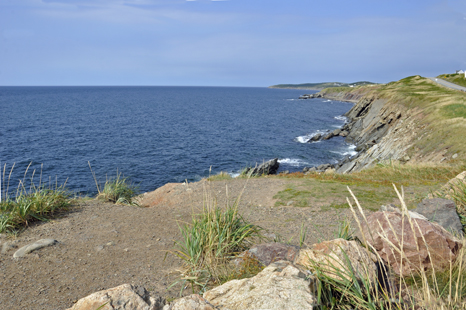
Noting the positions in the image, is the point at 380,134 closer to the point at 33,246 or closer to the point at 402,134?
the point at 402,134

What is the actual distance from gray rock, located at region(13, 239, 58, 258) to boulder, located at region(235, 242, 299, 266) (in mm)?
5037

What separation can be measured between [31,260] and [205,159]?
3308cm

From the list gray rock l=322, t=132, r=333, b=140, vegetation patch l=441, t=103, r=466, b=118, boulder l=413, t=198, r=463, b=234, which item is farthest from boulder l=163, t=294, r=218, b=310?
gray rock l=322, t=132, r=333, b=140

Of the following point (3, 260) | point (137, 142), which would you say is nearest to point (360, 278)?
point (3, 260)

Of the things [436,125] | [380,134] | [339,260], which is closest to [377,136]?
[380,134]

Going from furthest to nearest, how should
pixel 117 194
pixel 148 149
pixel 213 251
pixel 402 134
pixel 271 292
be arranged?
pixel 148 149 < pixel 402 134 < pixel 117 194 < pixel 213 251 < pixel 271 292

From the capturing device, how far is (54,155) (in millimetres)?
38906

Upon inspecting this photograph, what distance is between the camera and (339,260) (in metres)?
4.20

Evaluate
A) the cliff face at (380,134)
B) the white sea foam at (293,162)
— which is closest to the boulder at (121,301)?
the cliff face at (380,134)

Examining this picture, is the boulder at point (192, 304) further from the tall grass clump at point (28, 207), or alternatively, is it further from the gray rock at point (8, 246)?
the tall grass clump at point (28, 207)

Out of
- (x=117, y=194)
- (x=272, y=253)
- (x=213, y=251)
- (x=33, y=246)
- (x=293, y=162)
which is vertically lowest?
(x=293, y=162)

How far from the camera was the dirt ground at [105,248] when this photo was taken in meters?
5.52

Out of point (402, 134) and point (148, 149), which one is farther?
point (148, 149)

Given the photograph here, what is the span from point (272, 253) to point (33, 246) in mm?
5911
